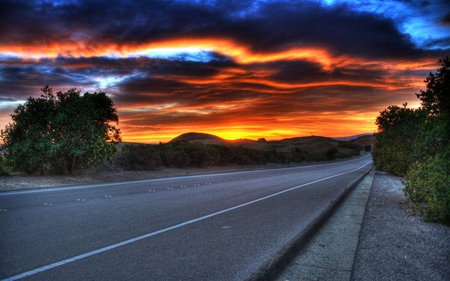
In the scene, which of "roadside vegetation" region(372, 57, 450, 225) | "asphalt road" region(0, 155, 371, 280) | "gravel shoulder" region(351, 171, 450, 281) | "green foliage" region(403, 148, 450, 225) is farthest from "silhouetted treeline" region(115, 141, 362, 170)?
"green foliage" region(403, 148, 450, 225)

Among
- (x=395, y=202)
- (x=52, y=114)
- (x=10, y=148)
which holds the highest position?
(x=52, y=114)

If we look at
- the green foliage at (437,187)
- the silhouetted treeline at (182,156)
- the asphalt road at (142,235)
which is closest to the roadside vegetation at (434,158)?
the green foliage at (437,187)

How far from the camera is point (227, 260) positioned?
17.9 ft

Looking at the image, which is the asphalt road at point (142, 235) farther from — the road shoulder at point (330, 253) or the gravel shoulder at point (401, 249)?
the gravel shoulder at point (401, 249)

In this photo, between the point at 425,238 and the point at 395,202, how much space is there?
5832 millimetres

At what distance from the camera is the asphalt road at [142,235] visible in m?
4.97

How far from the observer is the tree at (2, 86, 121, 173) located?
18.3 m

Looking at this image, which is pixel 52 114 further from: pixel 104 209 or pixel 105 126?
pixel 104 209

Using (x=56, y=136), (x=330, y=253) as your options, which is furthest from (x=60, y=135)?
(x=330, y=253)

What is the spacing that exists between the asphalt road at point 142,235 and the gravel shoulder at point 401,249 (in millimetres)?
1405

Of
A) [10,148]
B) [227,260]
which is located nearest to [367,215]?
[227,260]

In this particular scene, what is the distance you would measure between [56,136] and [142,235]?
13.9 meters

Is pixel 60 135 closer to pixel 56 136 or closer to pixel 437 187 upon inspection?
pixel 56 136

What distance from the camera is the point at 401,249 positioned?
20.8ft
